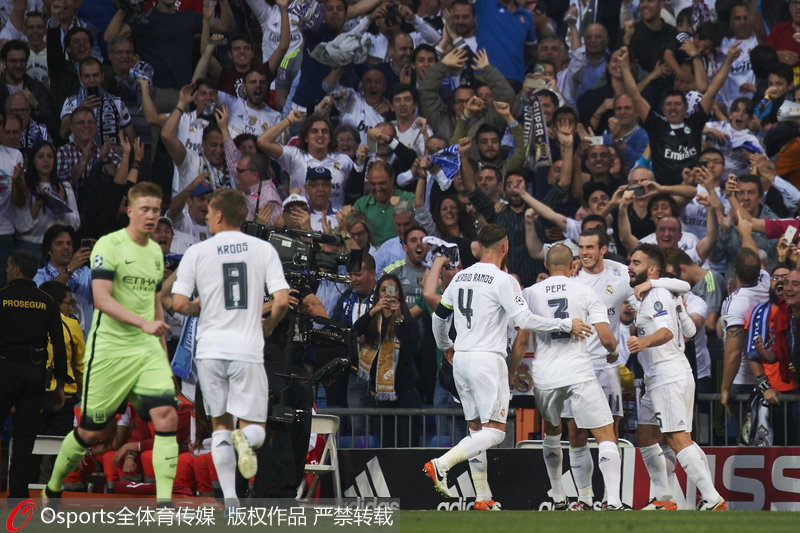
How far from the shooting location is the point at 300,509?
841 cm

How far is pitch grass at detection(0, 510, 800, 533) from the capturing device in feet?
24.2

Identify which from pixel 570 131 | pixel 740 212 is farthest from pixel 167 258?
pixel 740 212

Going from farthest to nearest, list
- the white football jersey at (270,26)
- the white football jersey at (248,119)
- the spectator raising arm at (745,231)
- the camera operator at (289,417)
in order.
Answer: the white football jersey at (270,26)
the white football jersey at (248,119)
the spectator raising arm at (745,231)
the camera operator at (289,417)

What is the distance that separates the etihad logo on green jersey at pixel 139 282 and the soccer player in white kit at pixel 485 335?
2.92 m

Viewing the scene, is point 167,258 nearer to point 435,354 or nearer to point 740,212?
point 435,354

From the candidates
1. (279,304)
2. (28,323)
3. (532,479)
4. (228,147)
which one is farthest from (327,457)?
(228,147)

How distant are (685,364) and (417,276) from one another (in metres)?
3.73

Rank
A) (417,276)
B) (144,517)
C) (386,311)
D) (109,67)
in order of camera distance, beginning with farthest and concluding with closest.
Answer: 1. (109,67)
2. (417,276)
3. (386,311)
4. (144,517)

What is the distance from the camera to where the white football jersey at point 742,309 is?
12.4 meters

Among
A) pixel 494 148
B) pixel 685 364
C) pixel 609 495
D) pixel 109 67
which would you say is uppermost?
pixel 109 67

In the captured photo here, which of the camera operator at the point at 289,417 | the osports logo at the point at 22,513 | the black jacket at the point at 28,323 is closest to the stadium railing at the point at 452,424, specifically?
the camera operator at the point at 289,417

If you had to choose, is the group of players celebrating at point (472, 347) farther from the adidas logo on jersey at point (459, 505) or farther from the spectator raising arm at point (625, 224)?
the spectator raising arm at point (625, 224)

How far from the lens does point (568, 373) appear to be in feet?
33.4

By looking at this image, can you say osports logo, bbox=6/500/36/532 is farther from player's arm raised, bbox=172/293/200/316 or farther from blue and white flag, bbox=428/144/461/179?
blue and white flag, bbox=428/144/461/179
